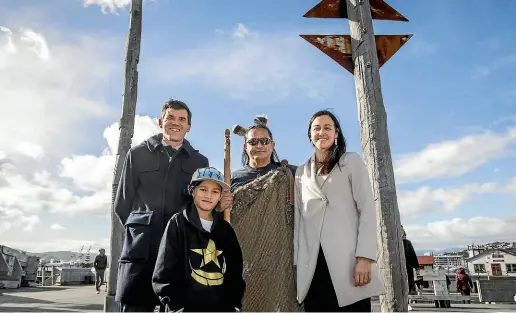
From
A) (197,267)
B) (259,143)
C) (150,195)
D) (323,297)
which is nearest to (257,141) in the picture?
(259,143)

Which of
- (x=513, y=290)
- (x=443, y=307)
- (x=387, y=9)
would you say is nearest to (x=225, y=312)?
(x=387, y=9)

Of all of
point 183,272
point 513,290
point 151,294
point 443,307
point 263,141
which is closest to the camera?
point 183,272

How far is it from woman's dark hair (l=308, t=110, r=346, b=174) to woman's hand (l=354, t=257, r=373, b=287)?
63 cm

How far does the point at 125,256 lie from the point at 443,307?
1051 centimetres

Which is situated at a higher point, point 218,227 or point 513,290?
point 218,227

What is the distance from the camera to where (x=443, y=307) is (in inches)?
420

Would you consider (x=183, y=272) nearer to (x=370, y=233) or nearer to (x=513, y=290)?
(x=370, y=233)

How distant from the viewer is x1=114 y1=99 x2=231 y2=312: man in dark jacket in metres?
2.68

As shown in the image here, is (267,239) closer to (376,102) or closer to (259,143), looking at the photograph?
(259,143)

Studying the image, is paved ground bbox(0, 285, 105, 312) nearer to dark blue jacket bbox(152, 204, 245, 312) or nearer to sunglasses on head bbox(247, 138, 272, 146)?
sunglasses on head bbox(247, 138, 272, 146)

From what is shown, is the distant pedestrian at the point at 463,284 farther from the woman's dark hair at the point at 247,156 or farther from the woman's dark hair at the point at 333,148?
the woman's dark hair at the point at 333,148

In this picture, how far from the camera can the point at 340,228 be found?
8.16ft

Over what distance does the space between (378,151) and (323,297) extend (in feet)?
5.43

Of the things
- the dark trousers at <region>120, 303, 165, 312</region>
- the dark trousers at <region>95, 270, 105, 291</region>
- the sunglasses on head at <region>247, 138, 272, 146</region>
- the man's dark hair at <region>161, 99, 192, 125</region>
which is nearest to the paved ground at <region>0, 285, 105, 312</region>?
the dark trousers at <region>95, 270, 105, 291</region>
